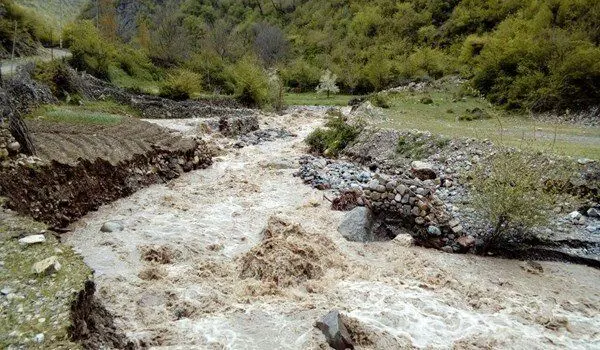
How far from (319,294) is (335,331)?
1755mm

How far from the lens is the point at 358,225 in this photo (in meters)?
11.6

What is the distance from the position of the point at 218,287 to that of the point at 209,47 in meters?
74.6

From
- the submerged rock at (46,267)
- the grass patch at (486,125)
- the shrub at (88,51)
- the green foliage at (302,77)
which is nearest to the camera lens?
the submerged rock at (46,267)

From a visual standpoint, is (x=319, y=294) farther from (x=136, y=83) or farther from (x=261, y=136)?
(x=136, y=83)

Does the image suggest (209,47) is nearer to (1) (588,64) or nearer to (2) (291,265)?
(1) (588,64)

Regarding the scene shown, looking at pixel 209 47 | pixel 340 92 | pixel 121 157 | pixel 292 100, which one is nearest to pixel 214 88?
pixel 292 100

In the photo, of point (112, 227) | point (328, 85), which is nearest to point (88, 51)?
point (328, 85)

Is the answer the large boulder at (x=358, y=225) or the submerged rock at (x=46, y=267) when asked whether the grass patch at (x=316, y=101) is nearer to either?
the large boulder at (x=358, y=225)

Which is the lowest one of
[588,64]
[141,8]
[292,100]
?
[292,100]

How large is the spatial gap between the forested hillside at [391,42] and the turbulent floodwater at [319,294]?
19350mm

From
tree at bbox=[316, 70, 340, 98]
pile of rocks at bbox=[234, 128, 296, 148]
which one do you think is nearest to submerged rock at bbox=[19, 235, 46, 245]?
pile of rocks at bbox=[234, 128, 296, 148]

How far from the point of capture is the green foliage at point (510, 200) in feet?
33.1

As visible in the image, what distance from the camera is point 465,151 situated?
16.0 metres

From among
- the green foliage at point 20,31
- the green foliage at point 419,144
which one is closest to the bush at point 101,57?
the green foliage at point 20,31
